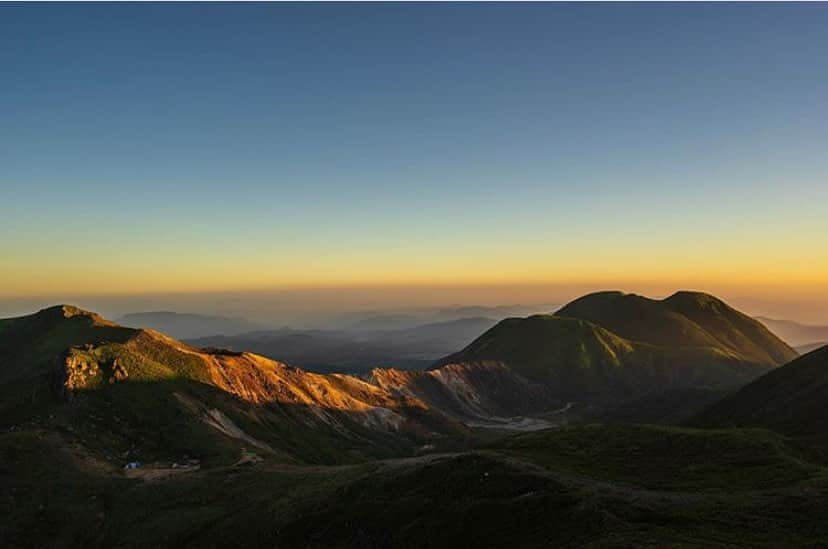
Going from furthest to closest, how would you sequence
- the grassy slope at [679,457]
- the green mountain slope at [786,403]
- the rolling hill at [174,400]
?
the rolling hill at [174,400] → the green mountain slope at [786,403] → the grassy slope at [679,457]

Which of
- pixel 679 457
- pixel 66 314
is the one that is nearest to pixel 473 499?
pixel 679 457

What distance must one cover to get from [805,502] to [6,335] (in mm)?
225323

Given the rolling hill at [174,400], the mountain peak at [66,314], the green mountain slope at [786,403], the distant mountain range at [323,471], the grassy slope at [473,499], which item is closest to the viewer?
the grassy slope at [473,499]

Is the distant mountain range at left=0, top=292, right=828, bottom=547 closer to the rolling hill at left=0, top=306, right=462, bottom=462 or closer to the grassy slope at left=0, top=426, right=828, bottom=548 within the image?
the grassy slope at left=0, top=426, right=828, bottom=548

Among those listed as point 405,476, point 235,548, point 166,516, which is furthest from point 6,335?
point 405,476

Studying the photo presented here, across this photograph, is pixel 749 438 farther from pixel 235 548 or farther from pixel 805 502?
pixel 235 548

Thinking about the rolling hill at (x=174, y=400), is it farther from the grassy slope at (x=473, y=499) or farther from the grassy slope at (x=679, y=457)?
the grassy slope at (x=679, y=457)

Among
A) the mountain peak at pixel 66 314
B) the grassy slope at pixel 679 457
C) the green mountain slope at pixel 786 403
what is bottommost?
the green mountain slope at pixel 786 403

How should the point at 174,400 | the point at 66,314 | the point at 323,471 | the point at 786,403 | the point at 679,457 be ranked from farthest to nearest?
the point at 66,314 < the point at 174,400 < the point at 786,403 < the point at 323,471 < the point at 679,457

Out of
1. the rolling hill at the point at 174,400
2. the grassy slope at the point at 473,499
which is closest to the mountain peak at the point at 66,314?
the rolling hill at the point at 174,400

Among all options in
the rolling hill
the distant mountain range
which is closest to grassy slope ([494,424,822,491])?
the distant mountain range

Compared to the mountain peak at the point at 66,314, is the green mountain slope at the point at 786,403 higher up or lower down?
lower down

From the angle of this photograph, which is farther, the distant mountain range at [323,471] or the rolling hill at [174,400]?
the rolling hill at [174,400]

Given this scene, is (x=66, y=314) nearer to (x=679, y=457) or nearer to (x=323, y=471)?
(x=323, y=471)
